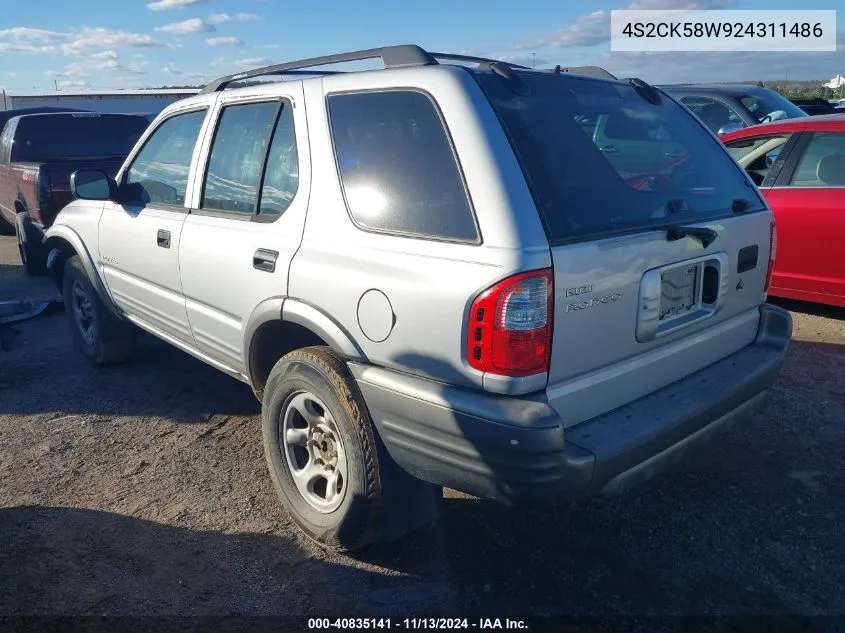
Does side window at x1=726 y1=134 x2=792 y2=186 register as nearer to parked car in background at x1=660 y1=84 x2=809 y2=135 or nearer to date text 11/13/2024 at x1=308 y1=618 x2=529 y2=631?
parked car in background at x1=660 y1=84 x2=809 y2=135

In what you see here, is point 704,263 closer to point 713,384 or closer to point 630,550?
point 713,384

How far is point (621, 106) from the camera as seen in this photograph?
10.6 ft

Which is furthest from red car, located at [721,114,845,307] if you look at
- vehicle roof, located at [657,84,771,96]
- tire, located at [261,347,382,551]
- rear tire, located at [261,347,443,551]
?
tire, located at [261,347,382,551]

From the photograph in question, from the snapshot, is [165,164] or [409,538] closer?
[409,538]

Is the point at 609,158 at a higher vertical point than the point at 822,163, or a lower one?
higher

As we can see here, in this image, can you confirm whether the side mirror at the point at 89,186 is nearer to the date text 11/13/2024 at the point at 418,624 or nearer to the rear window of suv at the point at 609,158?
the rear window of suv at the point at 609,158

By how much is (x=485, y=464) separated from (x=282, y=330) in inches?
51.5

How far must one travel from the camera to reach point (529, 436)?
7.45 feet

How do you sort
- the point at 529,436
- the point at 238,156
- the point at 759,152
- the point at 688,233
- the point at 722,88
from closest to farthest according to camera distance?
1. the point at 529,436
2. the point at 688,233
3. the point at 238,156
4. the point at 759,152
5. the point at 722,88

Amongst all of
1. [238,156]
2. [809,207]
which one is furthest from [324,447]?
[809,207]

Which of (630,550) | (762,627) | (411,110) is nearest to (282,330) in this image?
(411,110)

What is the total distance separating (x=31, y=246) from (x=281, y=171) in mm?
6419

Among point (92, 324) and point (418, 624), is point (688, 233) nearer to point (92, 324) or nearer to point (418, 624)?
point (418, 624)

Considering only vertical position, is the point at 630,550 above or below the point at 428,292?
Answer: below
